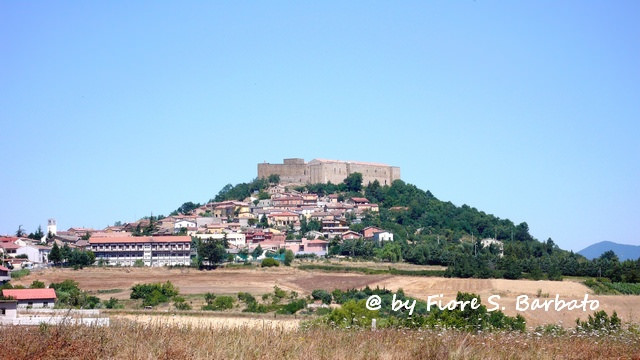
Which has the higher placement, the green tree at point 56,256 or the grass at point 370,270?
the green tree at point 56,256

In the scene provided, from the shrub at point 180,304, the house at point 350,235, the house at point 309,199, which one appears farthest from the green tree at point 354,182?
the shrub at point 180,304

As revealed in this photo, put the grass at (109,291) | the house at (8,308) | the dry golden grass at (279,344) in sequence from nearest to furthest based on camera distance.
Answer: the dry golden grass at (279,344) → the house at (8,308) → the grass at (109,291)

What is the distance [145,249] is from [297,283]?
67.9ft

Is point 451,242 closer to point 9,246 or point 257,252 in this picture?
point 257,252

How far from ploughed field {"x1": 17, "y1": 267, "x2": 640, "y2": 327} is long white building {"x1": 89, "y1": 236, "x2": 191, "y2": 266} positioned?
274 inches

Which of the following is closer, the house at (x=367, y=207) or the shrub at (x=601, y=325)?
the shrub at (x=601, y=325)

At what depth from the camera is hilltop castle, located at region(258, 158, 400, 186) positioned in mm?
101562

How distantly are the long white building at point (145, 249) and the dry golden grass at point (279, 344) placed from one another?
2023 inches

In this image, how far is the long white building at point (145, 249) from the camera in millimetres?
60619

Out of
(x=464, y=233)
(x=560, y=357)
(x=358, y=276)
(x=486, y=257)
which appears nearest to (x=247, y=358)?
(x=560, y=357)

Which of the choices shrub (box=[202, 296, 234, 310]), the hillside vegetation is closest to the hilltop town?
the hillside vegetation

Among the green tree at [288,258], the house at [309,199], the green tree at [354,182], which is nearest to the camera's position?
the green tree at [288,258]

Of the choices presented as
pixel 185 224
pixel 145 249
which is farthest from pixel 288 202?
pixel 145 249

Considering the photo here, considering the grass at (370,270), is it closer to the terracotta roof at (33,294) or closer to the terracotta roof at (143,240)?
the terracotta roof at (143,240)
